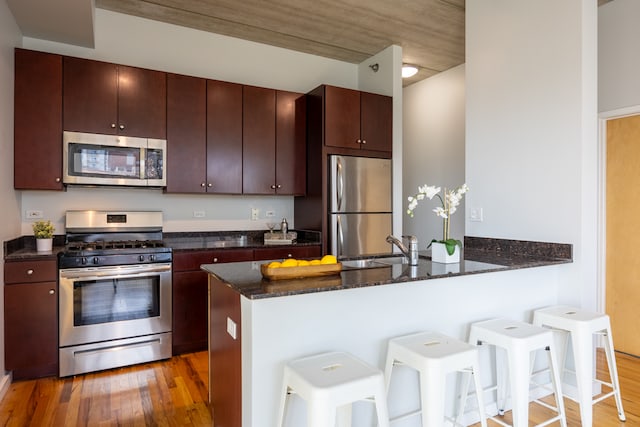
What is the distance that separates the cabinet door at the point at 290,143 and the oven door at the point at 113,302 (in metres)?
1.46

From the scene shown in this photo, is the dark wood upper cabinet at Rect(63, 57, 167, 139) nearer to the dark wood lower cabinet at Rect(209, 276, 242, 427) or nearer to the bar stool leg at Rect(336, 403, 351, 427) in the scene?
the dark wood lower cabinet at Rect(209, 276, 242, 427)

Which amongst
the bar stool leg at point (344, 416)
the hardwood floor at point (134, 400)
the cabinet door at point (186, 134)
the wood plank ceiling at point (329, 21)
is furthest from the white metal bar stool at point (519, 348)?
the wood plank ceiling at point (329, 21)

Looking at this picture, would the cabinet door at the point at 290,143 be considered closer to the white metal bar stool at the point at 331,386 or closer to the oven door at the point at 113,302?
the oven door at the point at 113,302

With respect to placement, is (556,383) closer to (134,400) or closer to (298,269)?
(298,269)

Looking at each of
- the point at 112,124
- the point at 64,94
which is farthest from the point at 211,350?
the point at 64,94

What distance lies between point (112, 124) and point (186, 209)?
40.1 inches

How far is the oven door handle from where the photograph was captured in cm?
284

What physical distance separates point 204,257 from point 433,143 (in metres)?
3.35

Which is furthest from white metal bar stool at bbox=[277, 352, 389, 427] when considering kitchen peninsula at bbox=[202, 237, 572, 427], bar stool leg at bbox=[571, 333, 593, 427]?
bar stool leg at bbox=[571, 333, 593, 427]

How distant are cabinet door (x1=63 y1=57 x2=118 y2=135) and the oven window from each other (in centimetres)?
124

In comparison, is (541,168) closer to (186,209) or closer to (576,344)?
(576,344)

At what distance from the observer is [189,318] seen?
3283 mm

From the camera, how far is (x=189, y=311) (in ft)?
10.8

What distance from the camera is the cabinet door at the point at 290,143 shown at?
403 cm
